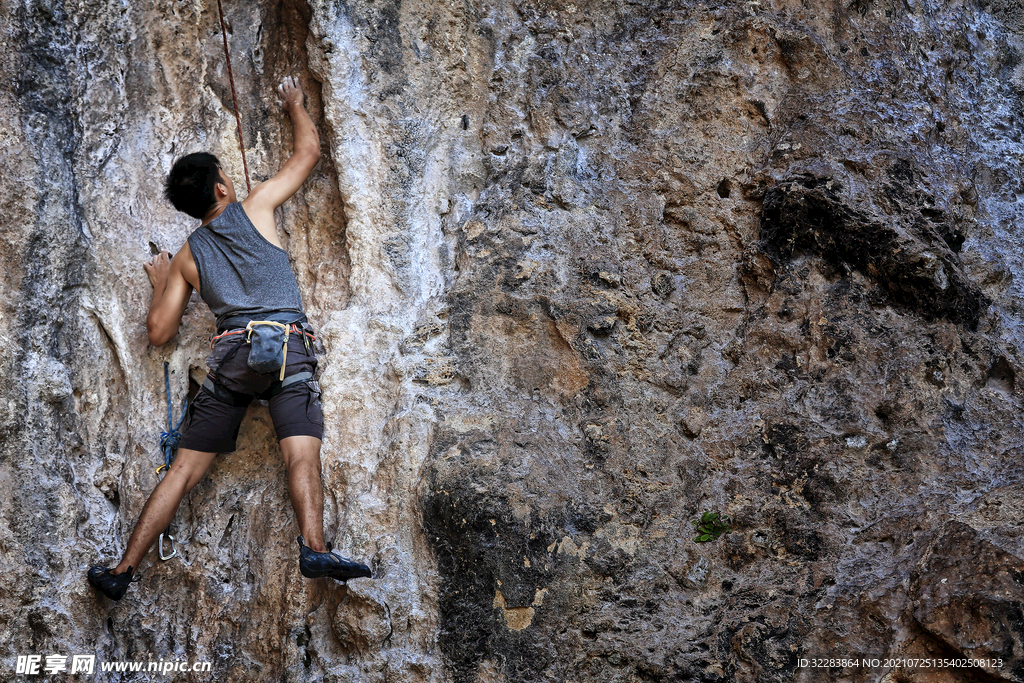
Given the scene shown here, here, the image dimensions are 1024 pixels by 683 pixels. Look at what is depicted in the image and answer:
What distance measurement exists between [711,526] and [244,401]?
2.05 m

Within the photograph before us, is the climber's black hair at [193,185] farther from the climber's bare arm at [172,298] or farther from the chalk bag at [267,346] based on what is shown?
the chalk bag at [267,346]

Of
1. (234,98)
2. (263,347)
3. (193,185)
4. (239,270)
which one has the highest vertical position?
(234,98)

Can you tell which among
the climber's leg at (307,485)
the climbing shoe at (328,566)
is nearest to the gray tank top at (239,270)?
the climber's leg at (307,485)

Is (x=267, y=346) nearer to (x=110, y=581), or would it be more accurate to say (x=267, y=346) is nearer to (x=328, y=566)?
(x=328, y=566)

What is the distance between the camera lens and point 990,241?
3.65 meters

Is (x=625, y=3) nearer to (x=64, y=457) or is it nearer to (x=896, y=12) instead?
(x=896, y=12)

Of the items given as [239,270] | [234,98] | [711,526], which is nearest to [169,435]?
[239,270]

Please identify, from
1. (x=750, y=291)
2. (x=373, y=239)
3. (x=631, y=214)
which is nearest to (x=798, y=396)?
(x=750, y=291)

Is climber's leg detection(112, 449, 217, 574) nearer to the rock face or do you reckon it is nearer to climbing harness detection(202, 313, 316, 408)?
the rock face

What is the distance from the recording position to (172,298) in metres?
3.54

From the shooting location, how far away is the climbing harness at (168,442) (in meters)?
3.45

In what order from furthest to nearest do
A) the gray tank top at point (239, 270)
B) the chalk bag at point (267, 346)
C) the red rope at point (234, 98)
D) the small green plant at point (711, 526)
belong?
the red rope at point (234, 98), the gray tank top at point (239, 270), the chalk bag at point (267, 346), the small green plant at point (711, 526)

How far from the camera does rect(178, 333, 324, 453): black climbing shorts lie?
3336mm

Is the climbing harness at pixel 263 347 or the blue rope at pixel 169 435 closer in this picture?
the climbing harness at pixel 263 347
